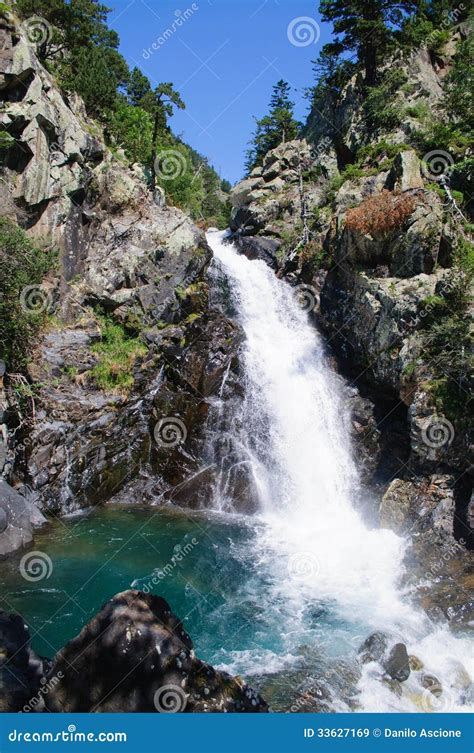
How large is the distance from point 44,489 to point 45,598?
4705 millimetres

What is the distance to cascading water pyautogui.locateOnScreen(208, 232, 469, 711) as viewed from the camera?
895 cm

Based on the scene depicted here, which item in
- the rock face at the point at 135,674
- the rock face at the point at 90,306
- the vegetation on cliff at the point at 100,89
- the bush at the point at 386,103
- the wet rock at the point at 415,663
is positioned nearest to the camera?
the rock face at the point at 135,674

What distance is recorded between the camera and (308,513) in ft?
48.7

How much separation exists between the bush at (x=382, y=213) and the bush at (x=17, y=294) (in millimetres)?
11962

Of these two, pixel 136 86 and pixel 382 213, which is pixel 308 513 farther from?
pixel 136 86

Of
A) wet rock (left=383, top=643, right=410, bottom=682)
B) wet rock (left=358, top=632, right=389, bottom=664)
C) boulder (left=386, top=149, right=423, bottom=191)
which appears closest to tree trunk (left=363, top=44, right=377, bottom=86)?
boulder (left=386, top=149, right=423, bottom=191)

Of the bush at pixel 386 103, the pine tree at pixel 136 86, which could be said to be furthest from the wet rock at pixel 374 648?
the pine tree at pixel 136 86

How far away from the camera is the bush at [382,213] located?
642 inches

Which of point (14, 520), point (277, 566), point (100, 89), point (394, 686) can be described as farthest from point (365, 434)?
point (100, 89)

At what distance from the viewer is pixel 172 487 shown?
51.2ft

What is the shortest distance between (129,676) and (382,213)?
1639 centimetres

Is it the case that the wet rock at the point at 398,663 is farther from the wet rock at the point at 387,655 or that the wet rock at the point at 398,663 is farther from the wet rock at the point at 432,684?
the wet rock at the point at 432,684

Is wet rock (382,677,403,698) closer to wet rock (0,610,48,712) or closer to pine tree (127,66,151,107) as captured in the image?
wet rock (0,610,48,712)

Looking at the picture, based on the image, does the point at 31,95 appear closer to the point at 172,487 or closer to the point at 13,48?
the point at 13,48
